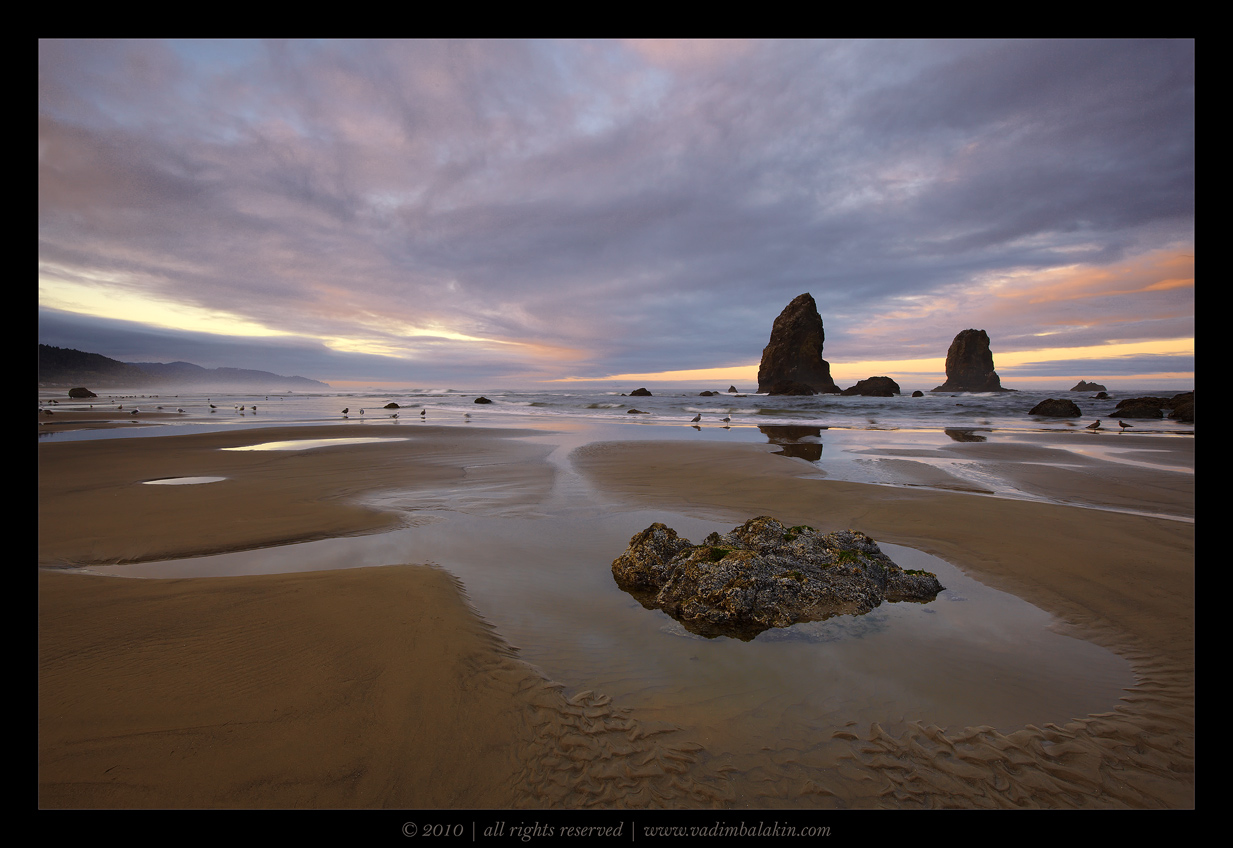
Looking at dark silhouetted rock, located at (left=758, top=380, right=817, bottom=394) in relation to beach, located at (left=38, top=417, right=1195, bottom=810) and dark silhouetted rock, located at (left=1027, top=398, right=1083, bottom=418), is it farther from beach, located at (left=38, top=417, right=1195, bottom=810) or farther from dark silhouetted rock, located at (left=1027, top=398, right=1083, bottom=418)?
beach, located at (left=38, top=417, right=1195, bottom=810)

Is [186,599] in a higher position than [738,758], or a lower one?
higher

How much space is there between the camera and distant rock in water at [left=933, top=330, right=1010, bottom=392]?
77.1m

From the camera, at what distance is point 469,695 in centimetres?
309

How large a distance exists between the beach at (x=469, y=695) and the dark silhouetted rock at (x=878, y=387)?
6355cm

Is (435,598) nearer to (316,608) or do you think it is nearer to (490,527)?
(316,608)

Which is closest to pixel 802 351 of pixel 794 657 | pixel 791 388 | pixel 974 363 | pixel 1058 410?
pixel 791 388

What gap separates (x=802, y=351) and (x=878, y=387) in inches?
498

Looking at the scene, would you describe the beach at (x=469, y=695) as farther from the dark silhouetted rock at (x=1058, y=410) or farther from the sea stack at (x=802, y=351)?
the sea stack at (x=802, y=351)

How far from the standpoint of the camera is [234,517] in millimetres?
7402

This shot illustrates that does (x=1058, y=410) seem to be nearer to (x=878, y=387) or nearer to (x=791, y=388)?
(x=878, y=387)

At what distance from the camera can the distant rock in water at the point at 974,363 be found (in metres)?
77.1
